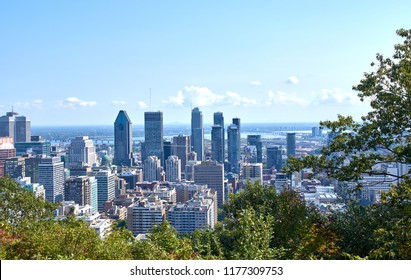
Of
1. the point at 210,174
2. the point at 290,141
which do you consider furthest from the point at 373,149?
the point at 210,174

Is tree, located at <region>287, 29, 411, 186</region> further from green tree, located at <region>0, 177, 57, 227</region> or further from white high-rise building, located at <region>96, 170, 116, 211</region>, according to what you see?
white high-rise building, located at <region>96, 170, 116, 211</region>

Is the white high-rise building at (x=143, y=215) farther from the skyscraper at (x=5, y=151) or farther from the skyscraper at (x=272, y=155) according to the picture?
the skyscraper at (x=5, y=151)

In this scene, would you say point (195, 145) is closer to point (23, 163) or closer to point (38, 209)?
point (23, 163)

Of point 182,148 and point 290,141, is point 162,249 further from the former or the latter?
point 182,148

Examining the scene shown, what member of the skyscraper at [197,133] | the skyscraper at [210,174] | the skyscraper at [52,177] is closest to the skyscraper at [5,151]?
the skyscraper at [52,177]

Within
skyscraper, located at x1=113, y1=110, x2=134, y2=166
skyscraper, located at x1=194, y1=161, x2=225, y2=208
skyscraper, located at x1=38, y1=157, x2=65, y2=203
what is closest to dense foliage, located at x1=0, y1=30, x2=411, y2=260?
skyscraper, located at x1=194, y1=161, x2=225, y2=208
